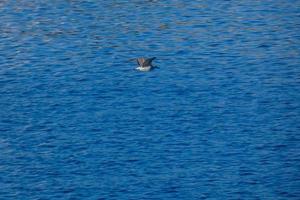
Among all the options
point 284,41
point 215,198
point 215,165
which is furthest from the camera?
point 284,41

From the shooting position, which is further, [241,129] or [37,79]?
[37,79]

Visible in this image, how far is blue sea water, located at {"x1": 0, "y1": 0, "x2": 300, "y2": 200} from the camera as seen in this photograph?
142ft

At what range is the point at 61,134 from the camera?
1881 inches

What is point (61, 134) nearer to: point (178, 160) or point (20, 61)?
point (178, 160)

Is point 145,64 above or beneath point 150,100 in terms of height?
above

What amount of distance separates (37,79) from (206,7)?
58.1ft

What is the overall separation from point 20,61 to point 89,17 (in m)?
9.72

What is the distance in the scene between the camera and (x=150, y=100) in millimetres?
51438

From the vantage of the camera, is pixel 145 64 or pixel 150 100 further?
pixel 145 64

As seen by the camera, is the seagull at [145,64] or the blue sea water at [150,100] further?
the seagull at [145,64]

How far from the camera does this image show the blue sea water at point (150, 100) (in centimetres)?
4331

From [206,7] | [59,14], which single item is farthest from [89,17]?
[206,7]

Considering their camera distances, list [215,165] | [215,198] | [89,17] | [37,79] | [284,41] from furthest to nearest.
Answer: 1. [89,17]
2. [284,41]
3. [37,79]
4. [215,165]
5. [215,198]

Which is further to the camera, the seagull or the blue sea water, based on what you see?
the seagull
